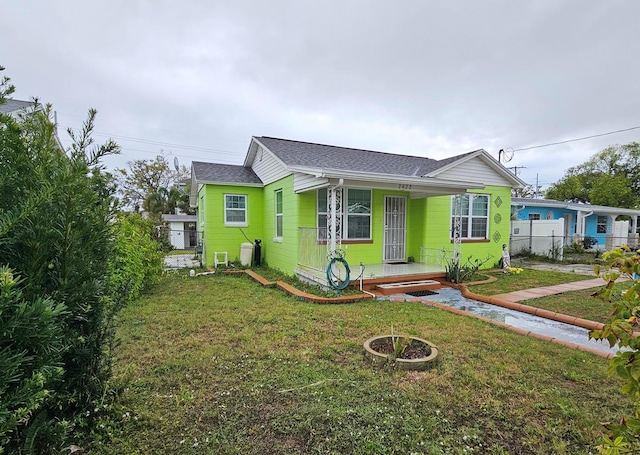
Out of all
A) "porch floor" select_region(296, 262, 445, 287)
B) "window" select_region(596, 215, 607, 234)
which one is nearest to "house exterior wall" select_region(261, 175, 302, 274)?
"porch floor" select_region(296, 262, 445, 287)

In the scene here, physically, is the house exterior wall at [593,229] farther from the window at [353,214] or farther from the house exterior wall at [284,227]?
the house exterior wall at [284,227]

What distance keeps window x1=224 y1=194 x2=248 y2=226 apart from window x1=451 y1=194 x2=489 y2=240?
7.57m

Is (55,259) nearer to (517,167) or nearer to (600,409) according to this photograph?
(600,409)

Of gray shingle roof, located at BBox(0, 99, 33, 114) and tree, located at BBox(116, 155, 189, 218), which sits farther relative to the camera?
tree, located at BBox(116, 155, 189, 218)

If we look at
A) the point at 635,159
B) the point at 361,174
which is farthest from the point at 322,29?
the point at 635,159

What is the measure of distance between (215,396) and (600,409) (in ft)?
11.1

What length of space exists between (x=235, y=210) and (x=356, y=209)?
4950 mm

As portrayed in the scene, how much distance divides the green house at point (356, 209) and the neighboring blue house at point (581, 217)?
766 centimetres

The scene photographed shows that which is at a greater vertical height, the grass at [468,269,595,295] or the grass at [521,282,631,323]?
the grass at [521,282,631,323]

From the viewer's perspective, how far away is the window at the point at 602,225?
846 inches

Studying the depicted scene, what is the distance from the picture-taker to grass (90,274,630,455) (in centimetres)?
221

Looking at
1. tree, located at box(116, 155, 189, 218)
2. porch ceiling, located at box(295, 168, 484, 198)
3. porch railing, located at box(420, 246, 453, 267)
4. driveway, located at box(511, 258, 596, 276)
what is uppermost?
tree, located at box(116, 155, 189, 218)

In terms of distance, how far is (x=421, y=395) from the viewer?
2785 millimetres

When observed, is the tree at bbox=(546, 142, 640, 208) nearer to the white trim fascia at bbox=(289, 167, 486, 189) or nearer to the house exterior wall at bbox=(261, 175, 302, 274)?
the white trim fascia at bbox=(289, 167, 486, 189)
